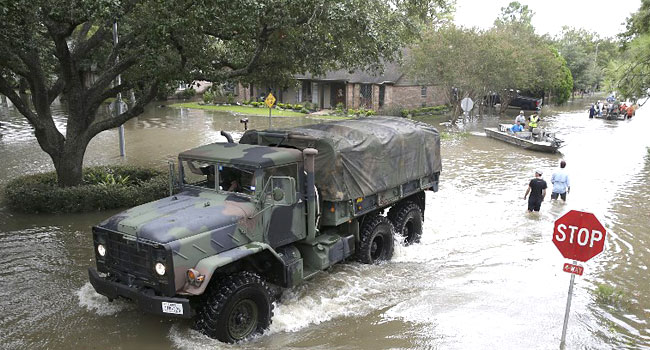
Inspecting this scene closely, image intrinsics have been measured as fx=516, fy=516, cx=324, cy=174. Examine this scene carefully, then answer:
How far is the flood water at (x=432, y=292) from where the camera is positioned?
7.16m

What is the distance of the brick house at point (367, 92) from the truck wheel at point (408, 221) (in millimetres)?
25507

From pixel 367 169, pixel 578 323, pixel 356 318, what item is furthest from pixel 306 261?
pixel 578 323

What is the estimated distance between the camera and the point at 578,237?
6.39m

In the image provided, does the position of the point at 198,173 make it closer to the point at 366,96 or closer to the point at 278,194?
the point at 278,194

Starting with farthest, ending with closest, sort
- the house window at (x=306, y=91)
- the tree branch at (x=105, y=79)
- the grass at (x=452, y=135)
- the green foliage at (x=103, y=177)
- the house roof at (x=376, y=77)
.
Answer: the house window at (x=306, y=91) < the house roof at (x=376, y=77) < the grass at (x=452, y=135) < the green foliage at (x=103, y=177) < the tree branch at (x=105, y=79)

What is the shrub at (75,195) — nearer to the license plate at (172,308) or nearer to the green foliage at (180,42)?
the green foliage at (180,42)

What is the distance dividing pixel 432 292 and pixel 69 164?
10.4 meters

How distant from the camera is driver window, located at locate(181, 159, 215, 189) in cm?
787

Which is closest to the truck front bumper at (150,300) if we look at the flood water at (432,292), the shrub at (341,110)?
the flood water at (432,292)

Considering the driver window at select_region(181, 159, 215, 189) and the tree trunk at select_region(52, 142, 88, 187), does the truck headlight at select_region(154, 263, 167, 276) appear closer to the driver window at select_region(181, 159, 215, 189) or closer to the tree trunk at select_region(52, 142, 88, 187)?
the driver window at select_region(181, 159, 215, 189)

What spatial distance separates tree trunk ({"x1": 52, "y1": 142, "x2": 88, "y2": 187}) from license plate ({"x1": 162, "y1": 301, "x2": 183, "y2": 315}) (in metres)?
9.28

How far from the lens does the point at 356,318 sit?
7.79 metres

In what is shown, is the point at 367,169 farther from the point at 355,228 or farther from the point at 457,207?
the point at 457,207

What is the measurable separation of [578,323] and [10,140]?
2529 cm
